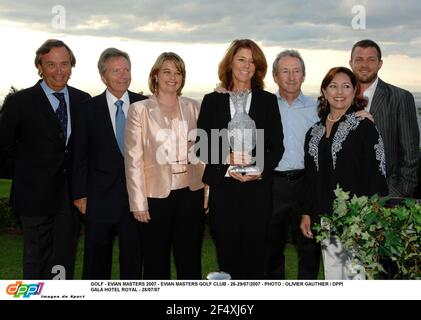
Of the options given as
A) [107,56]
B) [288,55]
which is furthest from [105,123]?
[288,55]

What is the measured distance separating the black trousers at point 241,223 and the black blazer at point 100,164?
0.87 metres

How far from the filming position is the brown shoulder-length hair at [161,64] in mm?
5391

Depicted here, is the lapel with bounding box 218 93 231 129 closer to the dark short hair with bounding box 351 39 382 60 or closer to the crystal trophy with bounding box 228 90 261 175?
the crystal trophy with bounding box 228 90 261 175

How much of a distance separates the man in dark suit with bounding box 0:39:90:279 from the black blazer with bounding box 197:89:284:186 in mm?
1421

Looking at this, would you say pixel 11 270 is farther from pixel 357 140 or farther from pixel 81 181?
pixel 357 140

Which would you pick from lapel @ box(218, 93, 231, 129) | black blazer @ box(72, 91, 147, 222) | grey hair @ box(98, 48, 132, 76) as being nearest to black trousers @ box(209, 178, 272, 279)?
lapel @ box(218, 93, 231, 129)

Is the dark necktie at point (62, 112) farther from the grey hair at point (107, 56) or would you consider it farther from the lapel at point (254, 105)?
the lapel at point (254, 105)

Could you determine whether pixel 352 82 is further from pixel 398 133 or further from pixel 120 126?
pixel 120 126

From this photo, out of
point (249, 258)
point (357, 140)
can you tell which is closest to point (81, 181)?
point (249, 258)

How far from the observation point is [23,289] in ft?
16.8

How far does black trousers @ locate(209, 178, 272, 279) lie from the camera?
17.5ft

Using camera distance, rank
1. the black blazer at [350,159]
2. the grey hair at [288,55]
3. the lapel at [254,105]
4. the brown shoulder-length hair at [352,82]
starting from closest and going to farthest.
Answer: the black blazer at [350,159] < the brown shoulder-length hair at [352,82] < the lapel at [254,105] < the grey hair at [288,55]

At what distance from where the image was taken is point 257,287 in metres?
5.09

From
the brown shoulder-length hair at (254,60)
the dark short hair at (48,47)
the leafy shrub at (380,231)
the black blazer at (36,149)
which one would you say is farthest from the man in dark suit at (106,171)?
the leafy shrub at (380,231)
